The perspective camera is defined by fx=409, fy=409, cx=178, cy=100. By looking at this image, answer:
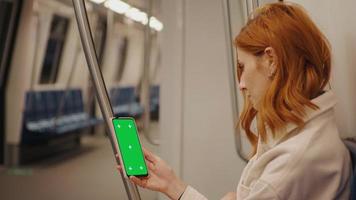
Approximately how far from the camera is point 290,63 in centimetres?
100

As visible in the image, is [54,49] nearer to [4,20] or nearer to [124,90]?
[4,20]

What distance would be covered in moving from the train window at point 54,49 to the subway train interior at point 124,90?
0.02 metres

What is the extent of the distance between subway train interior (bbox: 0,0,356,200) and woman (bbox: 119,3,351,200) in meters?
0.23

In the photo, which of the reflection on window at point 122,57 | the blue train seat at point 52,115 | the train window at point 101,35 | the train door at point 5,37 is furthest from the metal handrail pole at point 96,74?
the reflection on window at point 122,57

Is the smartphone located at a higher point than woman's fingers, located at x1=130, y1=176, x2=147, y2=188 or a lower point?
higher

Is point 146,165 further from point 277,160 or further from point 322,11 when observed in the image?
point 322,11

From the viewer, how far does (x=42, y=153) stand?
660 centimetres

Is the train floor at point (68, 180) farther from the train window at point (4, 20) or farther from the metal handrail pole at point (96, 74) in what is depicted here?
the metal handrail pole at point (96, 74)

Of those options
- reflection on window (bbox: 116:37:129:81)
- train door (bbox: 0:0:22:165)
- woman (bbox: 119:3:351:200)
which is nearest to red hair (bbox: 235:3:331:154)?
woman (bbox: 119:3:351:200)

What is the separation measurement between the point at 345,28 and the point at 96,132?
8575mm

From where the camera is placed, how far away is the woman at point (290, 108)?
932 millimetres

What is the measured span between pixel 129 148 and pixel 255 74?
394 mm

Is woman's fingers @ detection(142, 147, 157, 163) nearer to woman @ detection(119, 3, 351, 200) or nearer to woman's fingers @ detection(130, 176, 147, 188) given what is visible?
woman's fingers @ detection(130, 176, 147, 188)

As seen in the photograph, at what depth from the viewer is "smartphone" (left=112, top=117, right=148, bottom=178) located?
1098 mm
